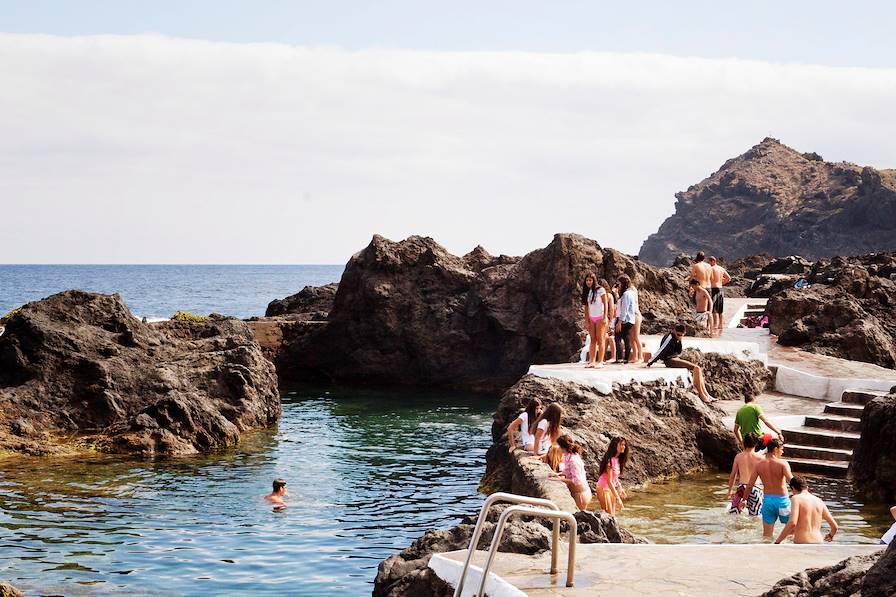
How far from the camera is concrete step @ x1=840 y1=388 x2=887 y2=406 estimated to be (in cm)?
2270

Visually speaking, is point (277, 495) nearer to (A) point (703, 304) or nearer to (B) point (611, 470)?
(B) point (611, 470)

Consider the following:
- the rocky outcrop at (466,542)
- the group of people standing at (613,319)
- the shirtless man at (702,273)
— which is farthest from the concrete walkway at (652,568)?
the shirtless man at (702,273)

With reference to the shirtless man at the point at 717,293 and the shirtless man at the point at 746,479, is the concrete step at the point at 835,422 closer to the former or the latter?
the shirtless man at the point at 746,479

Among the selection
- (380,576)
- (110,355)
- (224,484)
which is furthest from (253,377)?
(380,576)

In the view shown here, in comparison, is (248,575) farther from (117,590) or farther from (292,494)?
(292,494)

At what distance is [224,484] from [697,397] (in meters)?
9.76

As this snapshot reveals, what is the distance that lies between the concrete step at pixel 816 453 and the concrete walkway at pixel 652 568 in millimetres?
10817

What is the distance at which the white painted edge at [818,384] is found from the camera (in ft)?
75.8

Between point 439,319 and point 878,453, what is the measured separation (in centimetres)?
2332

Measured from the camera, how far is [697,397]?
22.4 m

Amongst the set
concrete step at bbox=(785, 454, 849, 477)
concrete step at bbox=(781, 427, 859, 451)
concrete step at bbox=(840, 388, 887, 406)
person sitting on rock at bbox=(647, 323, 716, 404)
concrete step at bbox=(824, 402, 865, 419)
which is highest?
person sitting on rock at bbox=(647, 323, 716, 404)

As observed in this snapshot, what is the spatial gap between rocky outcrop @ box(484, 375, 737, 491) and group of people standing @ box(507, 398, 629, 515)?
Result: 1.00 metres

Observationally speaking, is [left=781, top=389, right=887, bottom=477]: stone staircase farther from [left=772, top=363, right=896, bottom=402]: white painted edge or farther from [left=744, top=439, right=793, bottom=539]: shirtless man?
[left=744, top=439, right=793, bottom=539]: shirtless man

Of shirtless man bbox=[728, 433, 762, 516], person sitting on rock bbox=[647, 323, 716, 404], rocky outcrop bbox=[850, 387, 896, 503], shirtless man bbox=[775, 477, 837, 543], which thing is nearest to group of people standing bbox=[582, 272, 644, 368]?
person sitting on rock bbox=[647, 323, 716, 404]
